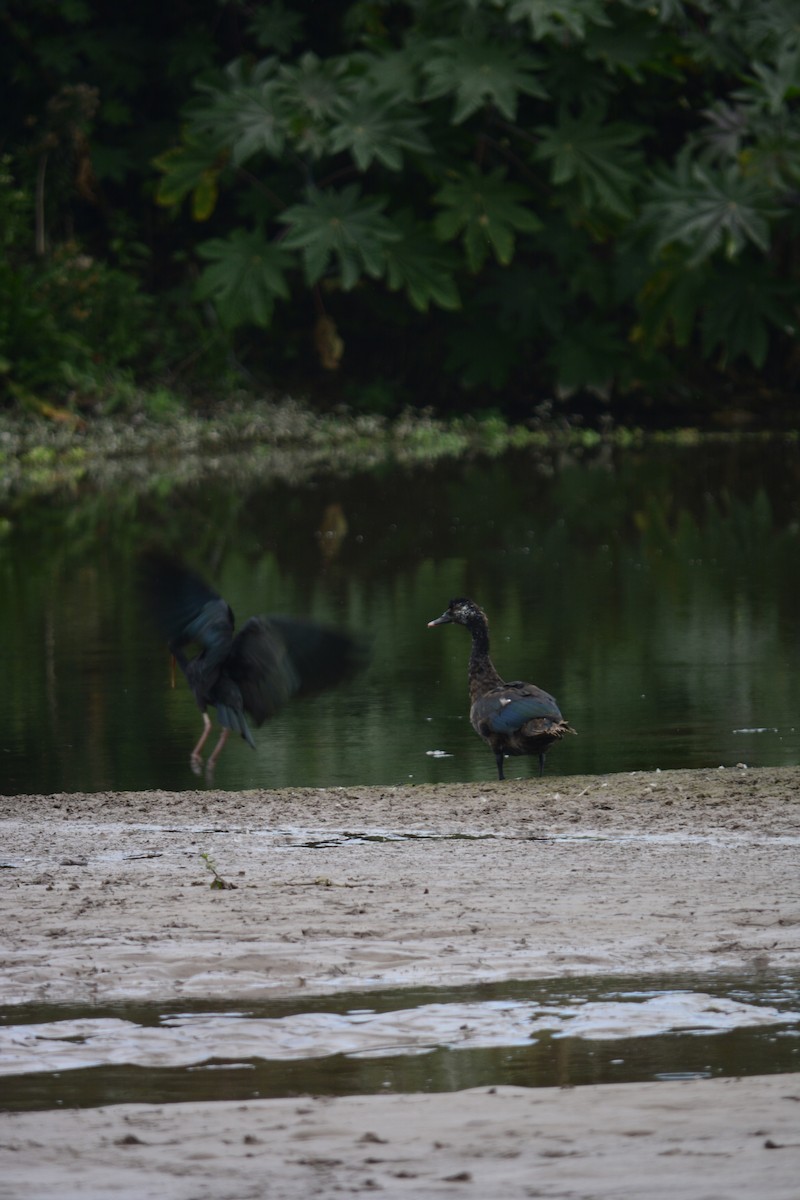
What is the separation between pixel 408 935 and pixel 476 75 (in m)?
16.9

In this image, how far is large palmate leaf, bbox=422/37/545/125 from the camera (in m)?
20.4

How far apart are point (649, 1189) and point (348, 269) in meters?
17.9

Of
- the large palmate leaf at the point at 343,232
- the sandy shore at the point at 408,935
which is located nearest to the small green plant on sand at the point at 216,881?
the sandy shore at the point at 408,935

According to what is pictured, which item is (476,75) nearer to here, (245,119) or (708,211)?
(245,119)

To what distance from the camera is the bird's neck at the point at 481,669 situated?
766cm

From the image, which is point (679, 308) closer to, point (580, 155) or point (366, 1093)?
point (580, 155)

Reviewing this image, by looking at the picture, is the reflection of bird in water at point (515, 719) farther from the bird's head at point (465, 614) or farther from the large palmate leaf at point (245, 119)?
the large palmate leaf at point (245, 119)

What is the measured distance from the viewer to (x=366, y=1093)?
3973mm

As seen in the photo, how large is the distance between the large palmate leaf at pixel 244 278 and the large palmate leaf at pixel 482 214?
1859mm

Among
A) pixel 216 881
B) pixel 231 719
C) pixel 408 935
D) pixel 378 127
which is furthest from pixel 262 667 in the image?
pixel 378 127

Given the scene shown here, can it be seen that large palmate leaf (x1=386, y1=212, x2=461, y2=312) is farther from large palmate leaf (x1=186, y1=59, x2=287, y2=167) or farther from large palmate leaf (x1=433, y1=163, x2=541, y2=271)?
large palmate leaf (x1=186, y1=59, x2=287, y2=167)

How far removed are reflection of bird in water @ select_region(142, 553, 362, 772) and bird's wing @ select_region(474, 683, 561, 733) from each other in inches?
24.1

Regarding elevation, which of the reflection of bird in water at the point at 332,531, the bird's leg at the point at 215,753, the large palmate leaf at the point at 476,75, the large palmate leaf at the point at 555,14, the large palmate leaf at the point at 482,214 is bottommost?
the bird's leg at the point at 215,753

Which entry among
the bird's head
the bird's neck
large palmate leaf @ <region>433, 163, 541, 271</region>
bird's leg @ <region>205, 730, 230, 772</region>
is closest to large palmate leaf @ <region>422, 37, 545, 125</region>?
large palmate leaf @ <region>433, 163, 541, 271</region>
